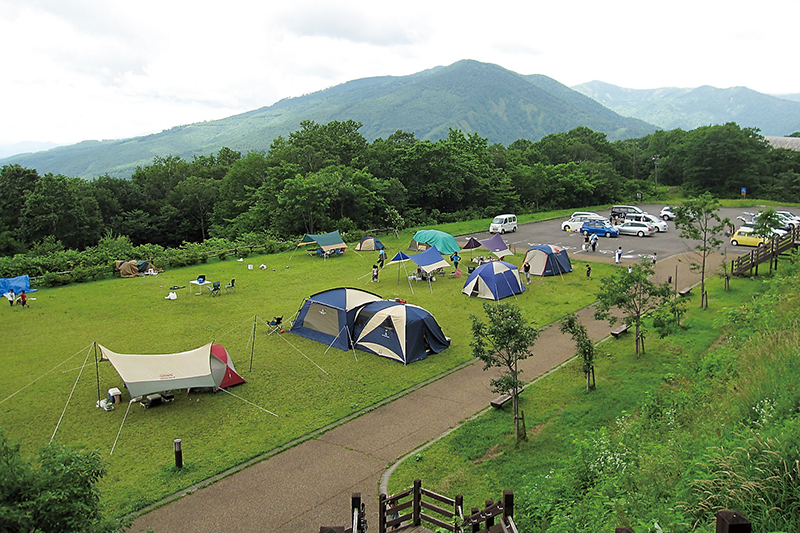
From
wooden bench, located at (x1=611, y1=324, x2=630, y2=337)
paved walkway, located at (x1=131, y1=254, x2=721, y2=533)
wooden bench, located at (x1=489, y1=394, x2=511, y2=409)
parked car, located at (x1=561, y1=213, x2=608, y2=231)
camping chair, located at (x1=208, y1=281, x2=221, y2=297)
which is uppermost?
parked car, located at (x1=561, y1=213, x2=608, y2=231)

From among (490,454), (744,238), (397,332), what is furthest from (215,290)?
(744,238)

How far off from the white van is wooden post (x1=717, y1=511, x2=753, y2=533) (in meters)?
35.9

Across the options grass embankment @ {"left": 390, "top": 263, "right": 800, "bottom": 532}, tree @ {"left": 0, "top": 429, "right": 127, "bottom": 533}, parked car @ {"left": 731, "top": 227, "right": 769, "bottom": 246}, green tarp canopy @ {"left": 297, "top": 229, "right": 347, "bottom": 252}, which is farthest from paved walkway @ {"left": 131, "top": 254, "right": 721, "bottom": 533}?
parked car @ {"left": 731, "top": 227, "right": 769, "bottom": 246}

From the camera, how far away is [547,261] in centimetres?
2458

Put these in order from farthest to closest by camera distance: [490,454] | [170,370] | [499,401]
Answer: [170,370] < [499,401] < [490,454]

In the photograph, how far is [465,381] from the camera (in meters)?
13.3

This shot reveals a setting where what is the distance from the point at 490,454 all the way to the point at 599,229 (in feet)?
99.2

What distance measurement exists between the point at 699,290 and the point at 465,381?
1383 centimetres

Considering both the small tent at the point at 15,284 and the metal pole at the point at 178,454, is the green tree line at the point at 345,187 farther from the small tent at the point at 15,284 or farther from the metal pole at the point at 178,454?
the metal pole at the point at 178,454

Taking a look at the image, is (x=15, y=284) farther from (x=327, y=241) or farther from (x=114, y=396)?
(x=327, y=241)

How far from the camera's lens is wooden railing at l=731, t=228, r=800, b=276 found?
22.5 metres

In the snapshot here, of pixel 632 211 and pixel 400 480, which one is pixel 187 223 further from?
pixel 400 480

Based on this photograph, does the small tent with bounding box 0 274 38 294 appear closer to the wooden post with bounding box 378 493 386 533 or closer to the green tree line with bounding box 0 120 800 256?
the green tree line with bounding box 0 120 800 256

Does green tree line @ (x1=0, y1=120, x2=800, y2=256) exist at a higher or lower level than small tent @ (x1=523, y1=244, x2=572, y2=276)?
higher
